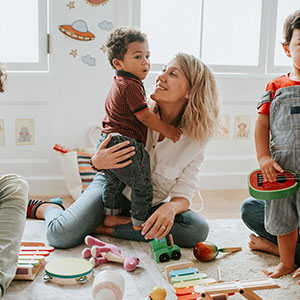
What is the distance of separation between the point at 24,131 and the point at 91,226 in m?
1.06

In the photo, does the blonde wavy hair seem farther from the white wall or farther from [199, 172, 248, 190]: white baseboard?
[199, 172, 248, 190]: white baseboard

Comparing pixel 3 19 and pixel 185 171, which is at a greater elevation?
pixel 3 19

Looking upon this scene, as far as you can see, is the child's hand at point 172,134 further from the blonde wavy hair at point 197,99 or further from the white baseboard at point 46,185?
the white baseboard at point 46,185

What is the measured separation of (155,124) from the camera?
5.72 feet

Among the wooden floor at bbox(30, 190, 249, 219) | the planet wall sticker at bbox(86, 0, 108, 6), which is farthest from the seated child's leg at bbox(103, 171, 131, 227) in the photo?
the planet wall sticker at bbox(86, 0, 108, 6)

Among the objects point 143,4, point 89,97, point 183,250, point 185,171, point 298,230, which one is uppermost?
point 143,4

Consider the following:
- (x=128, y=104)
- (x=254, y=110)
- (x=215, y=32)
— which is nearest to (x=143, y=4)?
(x=215, y=32)

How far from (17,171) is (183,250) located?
4.40 feet

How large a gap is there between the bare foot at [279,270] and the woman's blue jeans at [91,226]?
0.35 meters

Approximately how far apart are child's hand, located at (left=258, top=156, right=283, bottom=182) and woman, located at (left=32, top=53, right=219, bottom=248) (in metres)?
0.35

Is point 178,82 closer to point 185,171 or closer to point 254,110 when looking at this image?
point 185,171

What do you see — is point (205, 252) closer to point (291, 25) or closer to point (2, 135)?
point (291, 25)

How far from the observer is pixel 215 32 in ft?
9.49

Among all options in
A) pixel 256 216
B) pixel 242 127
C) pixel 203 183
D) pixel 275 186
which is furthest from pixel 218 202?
pixel 275 186
